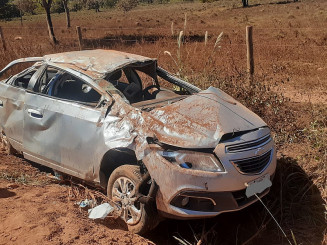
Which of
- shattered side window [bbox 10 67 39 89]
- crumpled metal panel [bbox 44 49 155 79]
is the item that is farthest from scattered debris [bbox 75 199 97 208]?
shattered side window [bbox 10 67 39 89]

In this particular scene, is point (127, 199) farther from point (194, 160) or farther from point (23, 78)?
point (23, 78)

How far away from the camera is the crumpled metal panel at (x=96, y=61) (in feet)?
14.4

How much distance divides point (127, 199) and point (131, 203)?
2.4 inches

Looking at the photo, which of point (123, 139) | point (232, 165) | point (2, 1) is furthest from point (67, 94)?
point (2, 1)

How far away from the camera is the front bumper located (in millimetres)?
3312

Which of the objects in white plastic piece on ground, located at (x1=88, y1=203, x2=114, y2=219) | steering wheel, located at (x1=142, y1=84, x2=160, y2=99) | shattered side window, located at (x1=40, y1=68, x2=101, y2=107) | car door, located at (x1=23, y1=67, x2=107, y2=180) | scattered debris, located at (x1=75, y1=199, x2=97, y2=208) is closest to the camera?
white plastic piece on ground, located at (x1=88, y1=203, x2=114, y2=219)

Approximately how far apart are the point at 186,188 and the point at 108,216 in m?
1.11

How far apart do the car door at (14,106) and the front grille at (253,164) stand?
297cm

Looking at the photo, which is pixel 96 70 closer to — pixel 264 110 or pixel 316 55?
pixel 264 110

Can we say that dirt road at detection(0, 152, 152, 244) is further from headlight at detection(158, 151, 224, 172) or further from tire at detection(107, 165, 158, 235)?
headlight at detection(158, 151, 224, 172)

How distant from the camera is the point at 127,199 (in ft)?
12.3

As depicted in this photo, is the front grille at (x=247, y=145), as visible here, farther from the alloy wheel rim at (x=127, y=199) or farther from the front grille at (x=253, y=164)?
the alloy wheel rim at (x=127, y=199)

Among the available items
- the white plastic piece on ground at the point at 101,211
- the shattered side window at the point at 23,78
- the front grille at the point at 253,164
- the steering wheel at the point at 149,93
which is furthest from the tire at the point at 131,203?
the shattered side window at the point at 23,78

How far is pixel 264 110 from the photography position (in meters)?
6.05
